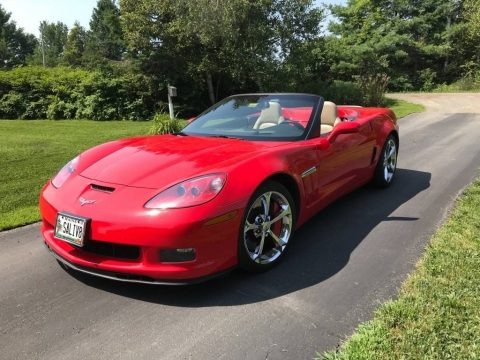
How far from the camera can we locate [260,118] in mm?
4297

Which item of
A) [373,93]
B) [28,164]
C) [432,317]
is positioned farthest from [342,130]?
[373,93]

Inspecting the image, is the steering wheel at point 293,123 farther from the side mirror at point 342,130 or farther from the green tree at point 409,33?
the green tree at point 409,33

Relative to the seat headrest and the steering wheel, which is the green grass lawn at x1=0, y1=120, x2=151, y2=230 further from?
the seat headrest

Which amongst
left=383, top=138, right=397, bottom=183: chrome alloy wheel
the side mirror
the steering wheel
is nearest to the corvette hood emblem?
the steering wheel

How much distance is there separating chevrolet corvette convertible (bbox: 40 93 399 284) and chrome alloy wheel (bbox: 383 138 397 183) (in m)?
1.27

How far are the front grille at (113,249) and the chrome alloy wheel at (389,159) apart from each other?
12.0ft

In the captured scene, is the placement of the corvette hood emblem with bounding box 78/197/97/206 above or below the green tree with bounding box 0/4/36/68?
below

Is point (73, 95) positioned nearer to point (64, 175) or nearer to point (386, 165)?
point (386, 165)

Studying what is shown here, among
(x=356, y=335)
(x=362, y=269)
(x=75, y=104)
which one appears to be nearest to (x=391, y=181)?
(x=362, y=269)

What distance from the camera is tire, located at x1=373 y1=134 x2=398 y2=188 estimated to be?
5.46m

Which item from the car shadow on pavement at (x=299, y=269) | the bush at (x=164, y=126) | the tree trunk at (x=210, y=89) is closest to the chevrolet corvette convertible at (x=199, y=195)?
the car shadow on pavement at (x=299, y=269)

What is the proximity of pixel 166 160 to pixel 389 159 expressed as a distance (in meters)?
3.46

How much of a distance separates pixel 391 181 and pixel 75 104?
49.2 ft

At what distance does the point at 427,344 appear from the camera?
2.36 m
